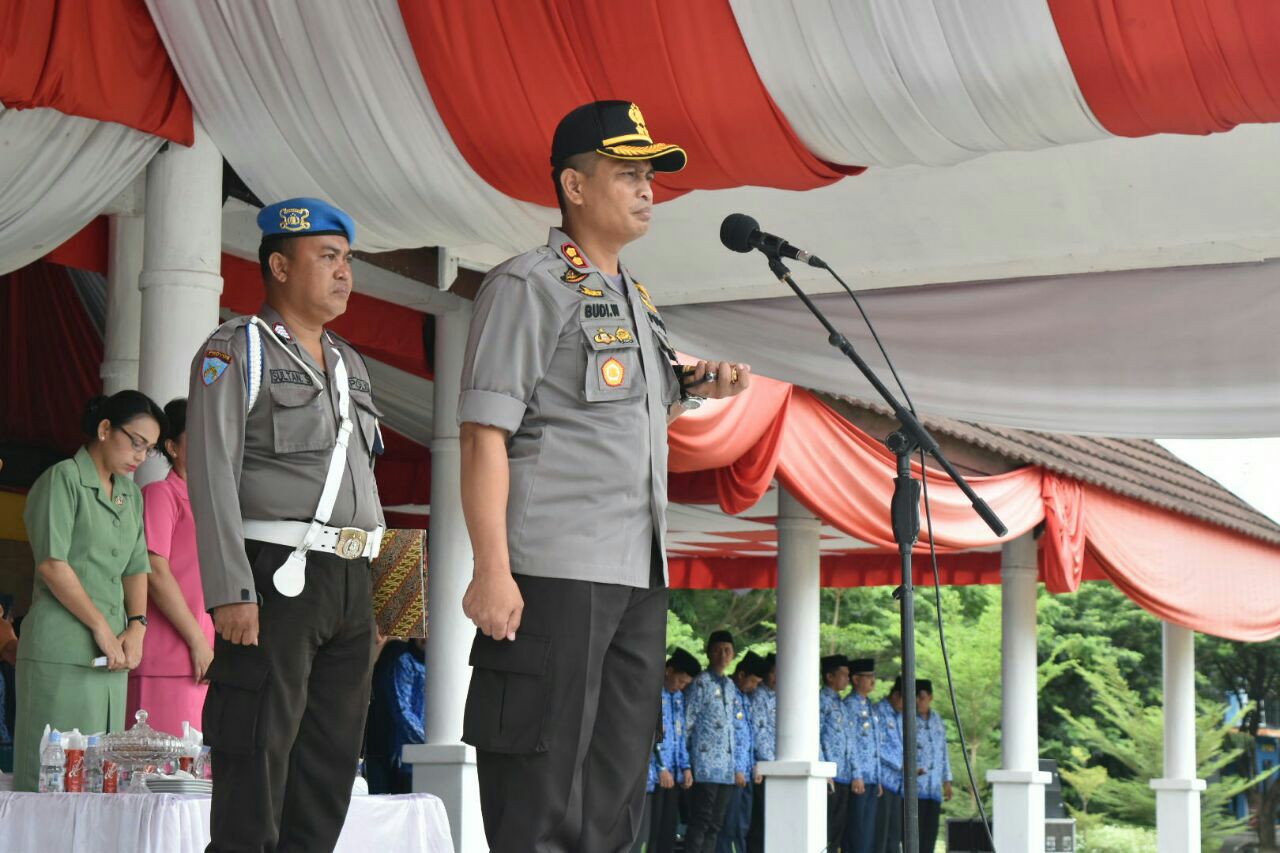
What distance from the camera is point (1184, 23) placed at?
4062 millimetres

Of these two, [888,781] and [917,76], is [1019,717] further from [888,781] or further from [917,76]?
[917,76]

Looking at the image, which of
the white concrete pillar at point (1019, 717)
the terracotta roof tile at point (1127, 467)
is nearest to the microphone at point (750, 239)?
the terracotta roof tile at point (1127, 467)

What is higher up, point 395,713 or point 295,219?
point 295,219

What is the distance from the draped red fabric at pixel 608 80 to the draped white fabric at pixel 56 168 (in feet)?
3.33

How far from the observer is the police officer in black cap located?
232 cm

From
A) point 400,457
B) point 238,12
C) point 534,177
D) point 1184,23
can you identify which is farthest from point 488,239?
point 400,457

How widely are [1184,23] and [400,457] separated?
25.5 ft

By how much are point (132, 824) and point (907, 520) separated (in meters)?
1.62

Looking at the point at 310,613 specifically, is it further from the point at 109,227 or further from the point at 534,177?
the point at 109,227

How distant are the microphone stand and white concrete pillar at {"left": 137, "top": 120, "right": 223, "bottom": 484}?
261 cm

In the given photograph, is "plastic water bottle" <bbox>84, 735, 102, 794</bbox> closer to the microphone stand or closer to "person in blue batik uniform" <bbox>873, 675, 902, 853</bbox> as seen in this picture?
the microphone stand

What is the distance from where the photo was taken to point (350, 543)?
293cm

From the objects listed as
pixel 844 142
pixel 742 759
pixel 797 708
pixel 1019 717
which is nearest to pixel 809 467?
pixel 797 708

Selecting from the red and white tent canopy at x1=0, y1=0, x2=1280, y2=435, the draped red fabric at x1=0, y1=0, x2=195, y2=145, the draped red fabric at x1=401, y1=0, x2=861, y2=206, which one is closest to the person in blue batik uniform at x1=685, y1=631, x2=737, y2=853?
the red and white tent canopy at x1=0, y1=0, x2=1280, y2=435
